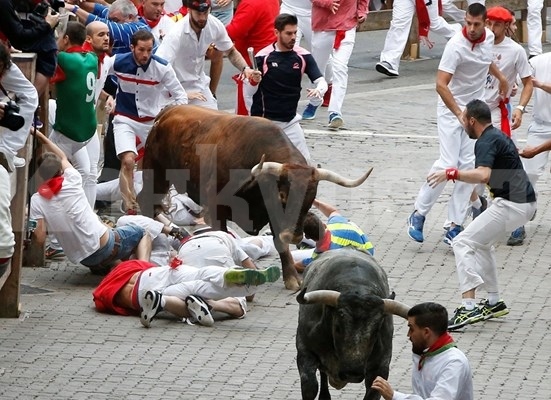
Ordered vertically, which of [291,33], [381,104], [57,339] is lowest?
[381,104]

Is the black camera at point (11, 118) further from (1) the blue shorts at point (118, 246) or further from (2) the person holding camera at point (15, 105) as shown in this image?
(1) the blue shorts at point (118, 246)

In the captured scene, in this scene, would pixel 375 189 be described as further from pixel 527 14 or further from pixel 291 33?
pixel 527 14

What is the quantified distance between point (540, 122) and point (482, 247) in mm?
3539

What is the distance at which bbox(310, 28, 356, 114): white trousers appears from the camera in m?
19.7

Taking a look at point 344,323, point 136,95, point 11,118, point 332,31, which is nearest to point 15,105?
point 11,118

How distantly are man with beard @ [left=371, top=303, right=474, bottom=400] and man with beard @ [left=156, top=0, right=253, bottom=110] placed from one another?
7386 mm

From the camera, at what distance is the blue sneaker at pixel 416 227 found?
15219 mm

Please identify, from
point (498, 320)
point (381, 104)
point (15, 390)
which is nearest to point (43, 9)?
point (15, 390)

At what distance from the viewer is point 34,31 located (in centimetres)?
1295

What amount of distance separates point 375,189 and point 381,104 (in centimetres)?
434

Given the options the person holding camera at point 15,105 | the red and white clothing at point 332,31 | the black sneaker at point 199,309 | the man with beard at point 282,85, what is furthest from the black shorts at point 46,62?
the red and white clothing at point 332,31

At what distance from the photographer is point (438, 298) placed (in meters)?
13.4

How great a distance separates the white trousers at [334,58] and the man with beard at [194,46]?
2.97 metres

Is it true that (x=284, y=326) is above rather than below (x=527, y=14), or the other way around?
above
